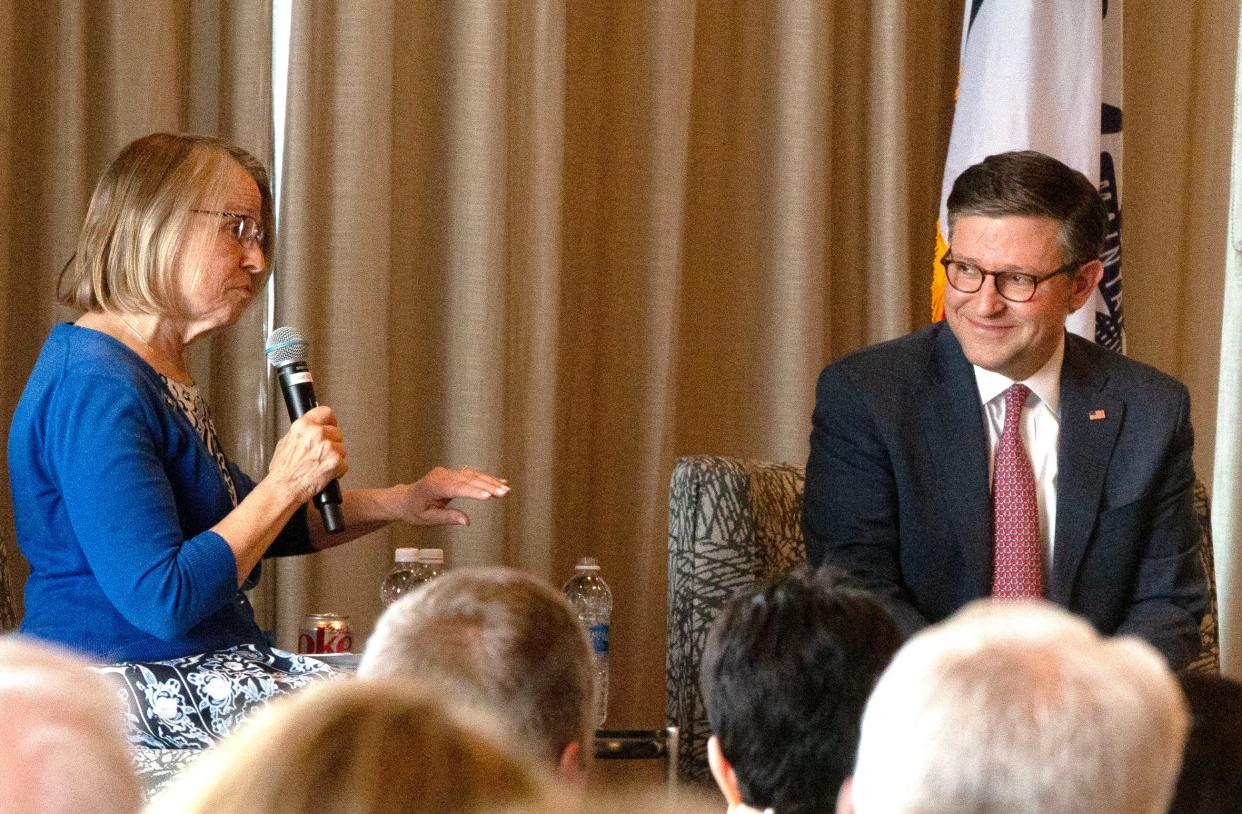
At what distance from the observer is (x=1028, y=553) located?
3.13 metres

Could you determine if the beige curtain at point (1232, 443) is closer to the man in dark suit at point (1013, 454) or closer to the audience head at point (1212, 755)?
the man in dark suit at point (1013, 454)

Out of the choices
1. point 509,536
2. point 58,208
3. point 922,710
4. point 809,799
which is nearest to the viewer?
point 922,710

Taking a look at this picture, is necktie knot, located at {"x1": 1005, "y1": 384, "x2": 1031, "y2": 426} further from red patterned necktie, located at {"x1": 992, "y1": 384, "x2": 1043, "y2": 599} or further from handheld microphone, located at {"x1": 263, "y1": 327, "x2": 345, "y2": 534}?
handheld microphone, located at {"x1": 263, "y1": 327, "x2": 345, "y2": 534}

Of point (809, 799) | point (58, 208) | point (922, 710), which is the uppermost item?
point (58, 208)

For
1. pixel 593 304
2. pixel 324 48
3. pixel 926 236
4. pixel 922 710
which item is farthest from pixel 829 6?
pixel 922 710

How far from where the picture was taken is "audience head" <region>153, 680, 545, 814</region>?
77 centimetres

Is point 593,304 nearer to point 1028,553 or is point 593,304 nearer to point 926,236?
point 926,236

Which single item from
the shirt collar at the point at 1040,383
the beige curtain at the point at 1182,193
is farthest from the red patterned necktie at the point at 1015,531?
the beige curtain at the point at 1182,193

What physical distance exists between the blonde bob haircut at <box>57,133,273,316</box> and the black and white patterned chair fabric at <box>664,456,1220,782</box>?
3.58 ft

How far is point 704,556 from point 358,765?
8.05ft

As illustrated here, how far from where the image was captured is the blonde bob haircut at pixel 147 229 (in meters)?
2.82

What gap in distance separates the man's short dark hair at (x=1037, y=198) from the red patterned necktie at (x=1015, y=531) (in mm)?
437

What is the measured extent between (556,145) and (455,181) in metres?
0.29

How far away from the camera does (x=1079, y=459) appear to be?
3.19 m
